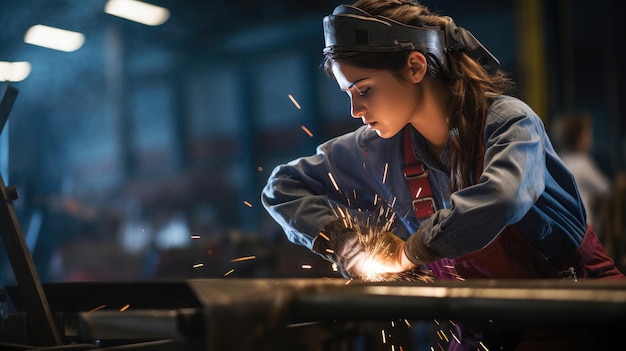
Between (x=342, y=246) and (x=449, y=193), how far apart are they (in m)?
0.24

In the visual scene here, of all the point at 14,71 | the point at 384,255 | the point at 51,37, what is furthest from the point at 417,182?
the point at 51,37

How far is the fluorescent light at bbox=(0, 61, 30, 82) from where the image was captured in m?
2.27

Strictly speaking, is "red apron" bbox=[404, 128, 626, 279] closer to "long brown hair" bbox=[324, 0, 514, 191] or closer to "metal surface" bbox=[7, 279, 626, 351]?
"long brown hair" bbox=[324, 0, 514, 191]

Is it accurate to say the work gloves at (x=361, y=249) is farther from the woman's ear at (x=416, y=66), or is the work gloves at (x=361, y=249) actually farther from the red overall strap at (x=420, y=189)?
the woman's ear at (x=416, y=66)

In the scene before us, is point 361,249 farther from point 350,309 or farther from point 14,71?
point 14,71

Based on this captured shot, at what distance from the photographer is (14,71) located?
2338mm

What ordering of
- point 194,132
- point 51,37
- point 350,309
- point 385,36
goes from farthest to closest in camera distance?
point 194,132, point 51,37, point 385,36, point 350,309

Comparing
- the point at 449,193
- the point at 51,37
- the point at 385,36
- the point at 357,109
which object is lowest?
the point at 449,193

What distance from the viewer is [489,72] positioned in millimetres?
1513

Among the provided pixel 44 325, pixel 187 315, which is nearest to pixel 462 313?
pixel 187 315

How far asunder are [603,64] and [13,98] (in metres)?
5.88

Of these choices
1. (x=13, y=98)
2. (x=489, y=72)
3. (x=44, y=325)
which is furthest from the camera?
(x=13, y=98)

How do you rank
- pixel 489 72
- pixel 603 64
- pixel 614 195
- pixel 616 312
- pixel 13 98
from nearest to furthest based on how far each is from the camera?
pixel 616 312 → pixel 489 72 → pixel 13 98 → pixel 614 195 → pixel 603 64

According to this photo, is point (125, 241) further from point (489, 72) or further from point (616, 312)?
point (616, 312)
